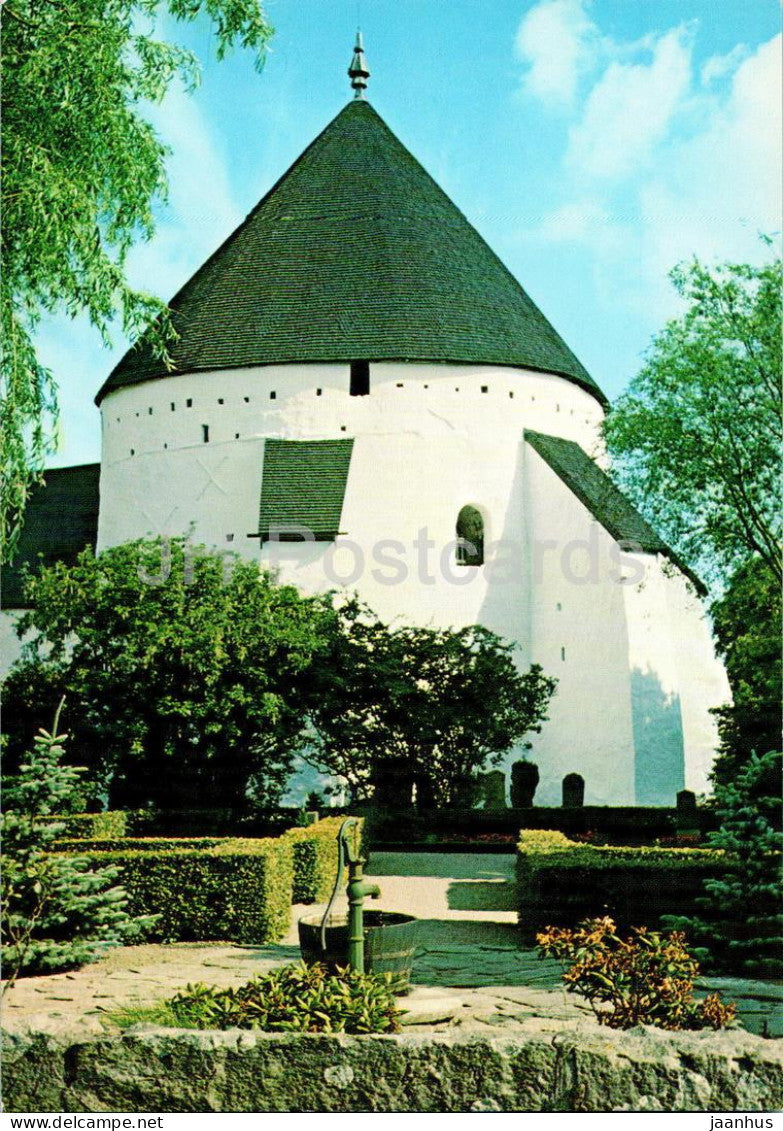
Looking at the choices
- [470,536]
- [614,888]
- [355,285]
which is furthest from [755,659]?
[355,285]

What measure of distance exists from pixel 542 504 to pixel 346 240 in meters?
8.29

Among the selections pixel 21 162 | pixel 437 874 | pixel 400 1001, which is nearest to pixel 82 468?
pixel 437 874

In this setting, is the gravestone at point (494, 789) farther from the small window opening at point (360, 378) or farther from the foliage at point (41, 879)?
the foliage at point (41, 879)

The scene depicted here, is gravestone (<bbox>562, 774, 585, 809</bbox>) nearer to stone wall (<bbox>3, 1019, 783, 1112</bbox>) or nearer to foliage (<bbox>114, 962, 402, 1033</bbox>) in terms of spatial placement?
foliage (<bbox>114, 962, 402, 1033</bbox>)

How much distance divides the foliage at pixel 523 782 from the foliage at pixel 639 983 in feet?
64.5

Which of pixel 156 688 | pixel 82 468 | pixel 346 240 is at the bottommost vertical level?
Result: pixel 156 688

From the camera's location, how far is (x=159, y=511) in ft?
98.3

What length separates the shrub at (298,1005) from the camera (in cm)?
619

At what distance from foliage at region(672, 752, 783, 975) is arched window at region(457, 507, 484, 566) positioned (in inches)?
782

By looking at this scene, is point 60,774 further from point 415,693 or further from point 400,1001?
point 415,693

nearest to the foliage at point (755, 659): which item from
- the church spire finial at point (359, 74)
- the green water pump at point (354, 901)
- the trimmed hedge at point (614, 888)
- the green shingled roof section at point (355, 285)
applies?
the trimmed hedge at point (614, 888)

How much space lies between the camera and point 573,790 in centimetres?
2723

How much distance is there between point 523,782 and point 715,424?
11.8m

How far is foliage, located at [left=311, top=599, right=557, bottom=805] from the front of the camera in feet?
76.1
